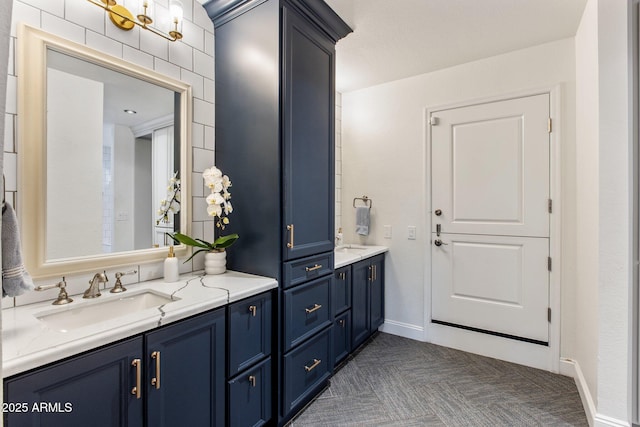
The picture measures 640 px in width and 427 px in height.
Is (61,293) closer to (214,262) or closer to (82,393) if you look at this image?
(82,393)

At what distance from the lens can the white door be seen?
2.38 metres

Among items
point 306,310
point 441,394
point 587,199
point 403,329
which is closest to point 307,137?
point 306,310

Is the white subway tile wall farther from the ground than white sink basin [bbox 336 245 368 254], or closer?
farther from the ground

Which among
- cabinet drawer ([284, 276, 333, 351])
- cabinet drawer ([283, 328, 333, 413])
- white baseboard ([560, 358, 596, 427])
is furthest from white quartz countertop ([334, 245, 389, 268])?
white baseboard ([560, 358, 596, 427])

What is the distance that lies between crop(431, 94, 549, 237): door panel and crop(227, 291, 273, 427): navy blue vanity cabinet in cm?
187

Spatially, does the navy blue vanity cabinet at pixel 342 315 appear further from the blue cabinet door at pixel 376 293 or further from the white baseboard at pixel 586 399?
the white baseboard at pixel 586 399

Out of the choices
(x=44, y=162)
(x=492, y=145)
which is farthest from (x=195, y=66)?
(x=492, y=145)

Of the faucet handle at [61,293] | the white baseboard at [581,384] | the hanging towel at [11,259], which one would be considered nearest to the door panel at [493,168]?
the white baseboard at [581,384]

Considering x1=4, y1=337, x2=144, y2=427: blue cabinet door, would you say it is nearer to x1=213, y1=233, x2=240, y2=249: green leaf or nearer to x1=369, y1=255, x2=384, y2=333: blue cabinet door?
x1=213, y1=233, x2=240, y2=249: green leaf

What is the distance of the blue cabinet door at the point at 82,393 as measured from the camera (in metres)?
0.86

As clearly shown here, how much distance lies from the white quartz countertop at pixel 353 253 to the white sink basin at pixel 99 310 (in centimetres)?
118

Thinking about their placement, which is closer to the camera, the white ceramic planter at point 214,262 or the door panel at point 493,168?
the white ceramic planter at point 214,262

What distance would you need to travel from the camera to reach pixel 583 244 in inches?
79.9

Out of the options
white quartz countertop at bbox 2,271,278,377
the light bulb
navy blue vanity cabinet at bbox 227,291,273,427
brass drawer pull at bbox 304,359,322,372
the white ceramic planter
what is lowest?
brass drawer pull at bbox 304,359,322,372
